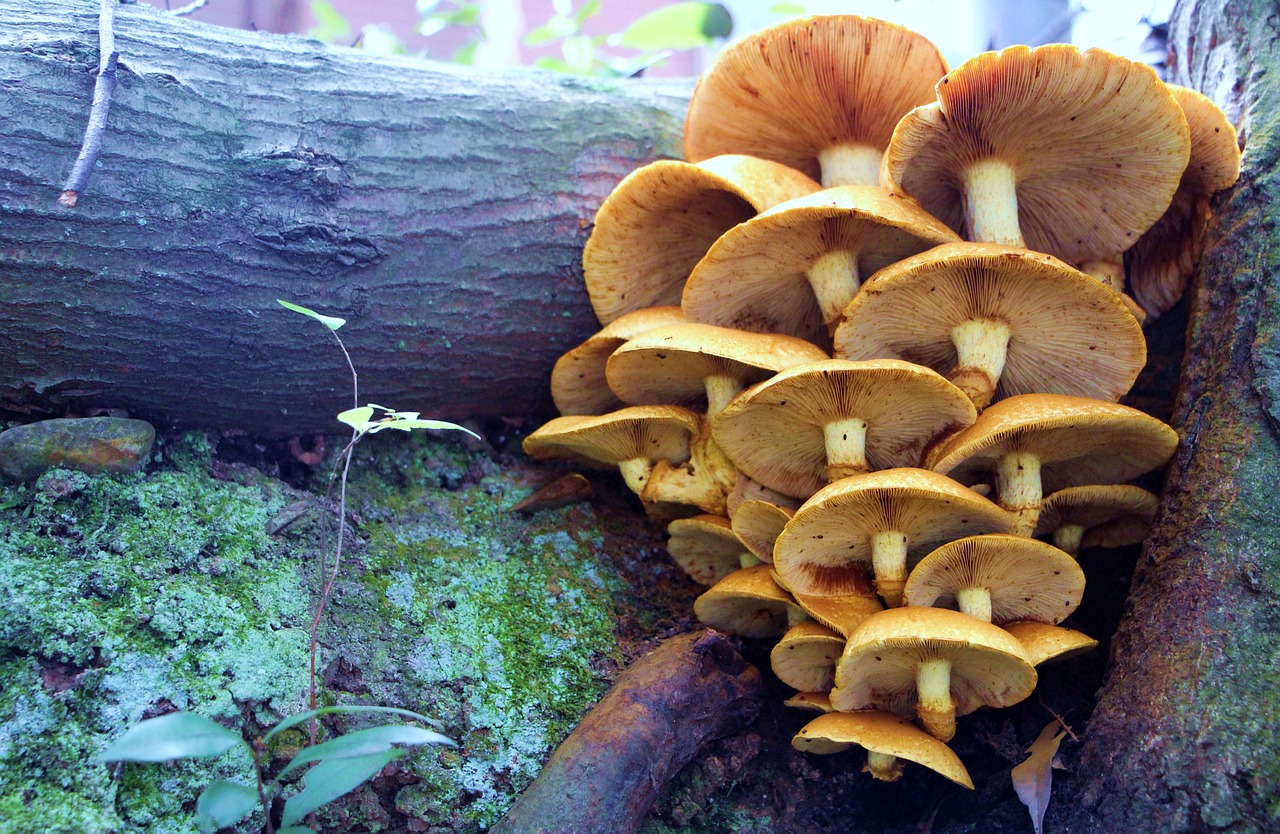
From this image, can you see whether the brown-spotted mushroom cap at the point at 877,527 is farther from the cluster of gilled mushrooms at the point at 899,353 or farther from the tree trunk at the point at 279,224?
the tree trunk at the point at 279,224

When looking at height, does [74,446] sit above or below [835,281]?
below

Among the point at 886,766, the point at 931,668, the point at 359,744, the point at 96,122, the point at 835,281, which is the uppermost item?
the point at 96,122

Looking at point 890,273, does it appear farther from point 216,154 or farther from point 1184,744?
point 216,154

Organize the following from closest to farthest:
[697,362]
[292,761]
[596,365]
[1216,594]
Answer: [292,761] → [1216,594] → [697,362] → [596,365]

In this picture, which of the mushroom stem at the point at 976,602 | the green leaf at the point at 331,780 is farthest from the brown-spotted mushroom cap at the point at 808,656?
the green leaf at the point at 331,780

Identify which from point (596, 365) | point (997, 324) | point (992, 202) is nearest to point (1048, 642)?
point (997, 324)

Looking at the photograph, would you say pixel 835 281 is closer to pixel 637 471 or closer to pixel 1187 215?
pixel 637 471

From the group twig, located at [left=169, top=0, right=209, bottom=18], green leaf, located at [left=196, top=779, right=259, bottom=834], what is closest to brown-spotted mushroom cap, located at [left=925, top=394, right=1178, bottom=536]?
green leaf, located at [left=196, top=779, right=259, bottom=834]

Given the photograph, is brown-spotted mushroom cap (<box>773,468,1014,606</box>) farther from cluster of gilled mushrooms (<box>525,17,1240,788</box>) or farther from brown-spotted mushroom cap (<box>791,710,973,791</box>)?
brown-spotted mushroom cap (<box>791,710,973,791</box>)
